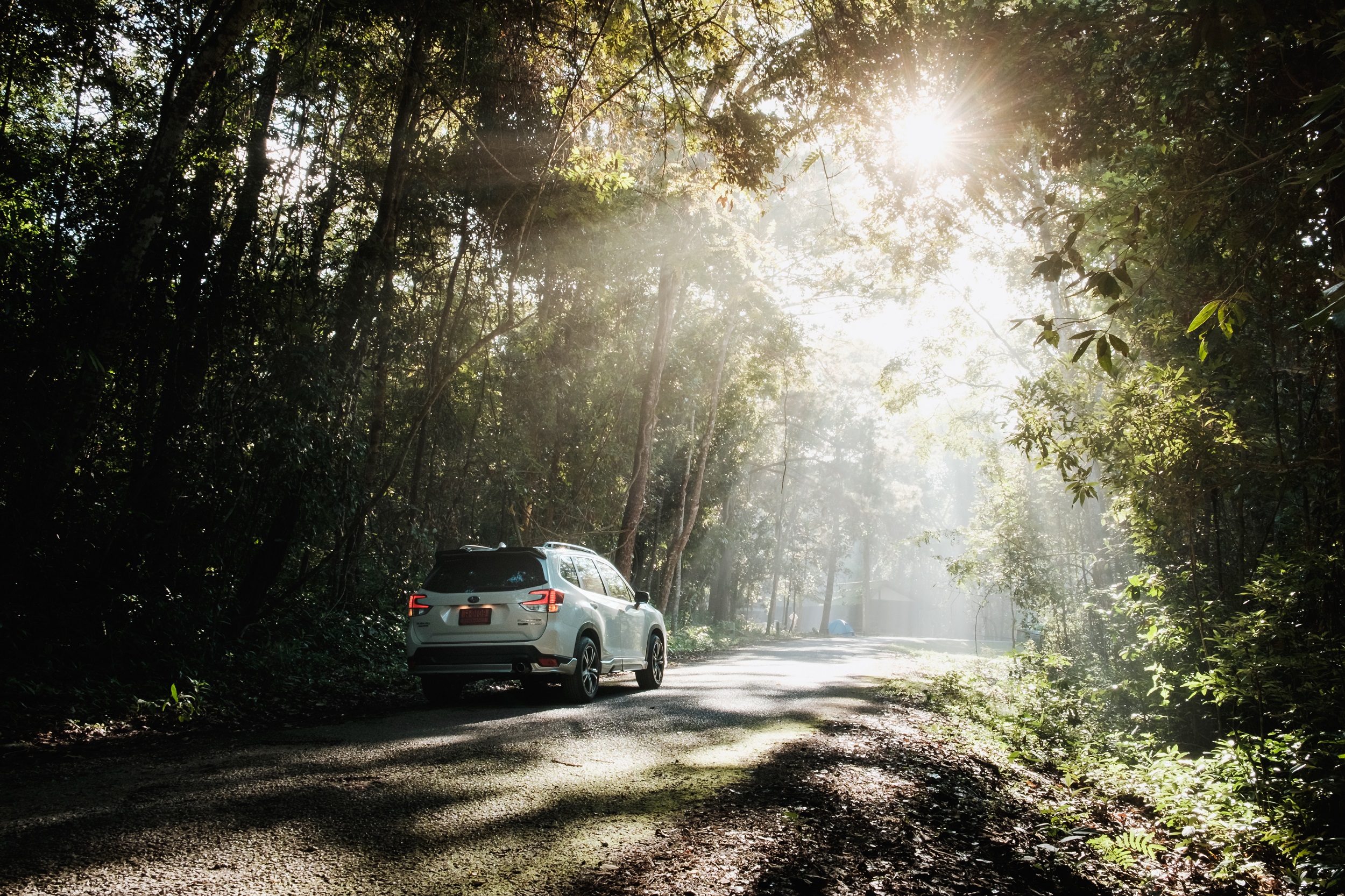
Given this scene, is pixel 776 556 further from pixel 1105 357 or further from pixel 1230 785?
pixel 1105 357

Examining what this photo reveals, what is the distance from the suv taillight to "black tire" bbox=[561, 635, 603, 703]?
66cm

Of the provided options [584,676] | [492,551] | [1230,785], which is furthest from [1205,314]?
[584,676]

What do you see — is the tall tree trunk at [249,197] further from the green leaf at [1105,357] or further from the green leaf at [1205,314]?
the green leaf at [1205,314]

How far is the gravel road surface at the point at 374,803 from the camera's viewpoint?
3168mm

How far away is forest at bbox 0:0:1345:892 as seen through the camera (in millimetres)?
5816

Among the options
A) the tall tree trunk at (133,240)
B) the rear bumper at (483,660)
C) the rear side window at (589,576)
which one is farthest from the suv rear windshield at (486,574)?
the tall tree trunk at (133,240)

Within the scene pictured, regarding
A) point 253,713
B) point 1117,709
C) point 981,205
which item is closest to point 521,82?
point 981,205

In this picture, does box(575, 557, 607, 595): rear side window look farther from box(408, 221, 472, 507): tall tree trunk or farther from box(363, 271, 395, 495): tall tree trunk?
box(408, 221, 472, 507): tall tree trunk

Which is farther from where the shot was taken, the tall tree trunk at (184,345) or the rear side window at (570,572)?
the rear side window at (570,572)

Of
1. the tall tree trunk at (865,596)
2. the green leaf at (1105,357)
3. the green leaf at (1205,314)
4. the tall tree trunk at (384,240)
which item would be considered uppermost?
the tall tree trunk at (384,240)

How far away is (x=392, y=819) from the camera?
3.92m

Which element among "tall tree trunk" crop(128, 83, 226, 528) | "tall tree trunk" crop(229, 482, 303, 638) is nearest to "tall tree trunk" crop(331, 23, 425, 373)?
"tall tree trunk" crop(128, 83, 226, 528)

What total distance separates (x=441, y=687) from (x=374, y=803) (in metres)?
4.78

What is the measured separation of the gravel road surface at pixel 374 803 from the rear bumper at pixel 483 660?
684 millimetres
